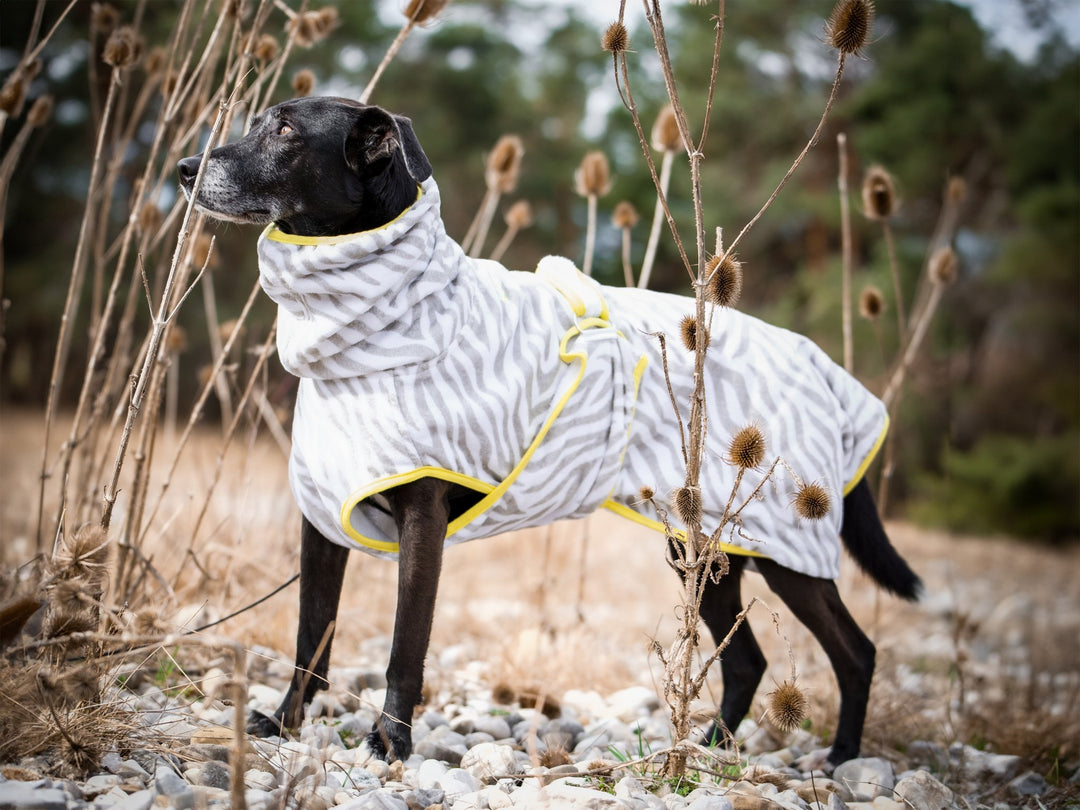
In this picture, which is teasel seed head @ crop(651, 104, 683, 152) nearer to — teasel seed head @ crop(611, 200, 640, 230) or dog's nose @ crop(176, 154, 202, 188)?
teasel seed head @ crop(611, 200, 640, 230)

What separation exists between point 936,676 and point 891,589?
7.46 feet

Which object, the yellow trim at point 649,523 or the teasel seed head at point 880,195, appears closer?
the yellow trim at point 649,523

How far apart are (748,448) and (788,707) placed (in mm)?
571

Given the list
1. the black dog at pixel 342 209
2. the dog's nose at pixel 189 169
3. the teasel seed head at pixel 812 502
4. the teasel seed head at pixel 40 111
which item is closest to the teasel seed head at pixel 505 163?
the black dog at pixel 342 209

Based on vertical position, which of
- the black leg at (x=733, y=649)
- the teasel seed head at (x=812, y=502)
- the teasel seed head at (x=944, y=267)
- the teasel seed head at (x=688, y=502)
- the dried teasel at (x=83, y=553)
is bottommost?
the black leg at (x=733, y=649)

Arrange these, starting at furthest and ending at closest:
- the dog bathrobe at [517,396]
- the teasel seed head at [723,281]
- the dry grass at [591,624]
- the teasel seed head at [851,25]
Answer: the dry grass at [591,624] < the dog bathrobe at [517,396] < the teasel seed head at [723,281] < the teasel seed head at [851,25]

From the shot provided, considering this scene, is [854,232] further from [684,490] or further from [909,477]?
[684,490]

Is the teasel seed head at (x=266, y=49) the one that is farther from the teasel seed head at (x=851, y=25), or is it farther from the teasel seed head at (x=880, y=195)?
Result: the teasel seed head at (x=880, y=195)

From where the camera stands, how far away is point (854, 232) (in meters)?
13.4

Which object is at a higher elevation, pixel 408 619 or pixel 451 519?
pixel 451 519

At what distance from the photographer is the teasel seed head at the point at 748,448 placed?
2.04 m

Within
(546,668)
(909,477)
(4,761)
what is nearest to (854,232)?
(909,477)

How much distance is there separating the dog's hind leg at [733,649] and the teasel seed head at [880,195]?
4.66 feet

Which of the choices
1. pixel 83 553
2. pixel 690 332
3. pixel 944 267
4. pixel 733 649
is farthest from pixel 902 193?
pixel 83 553
